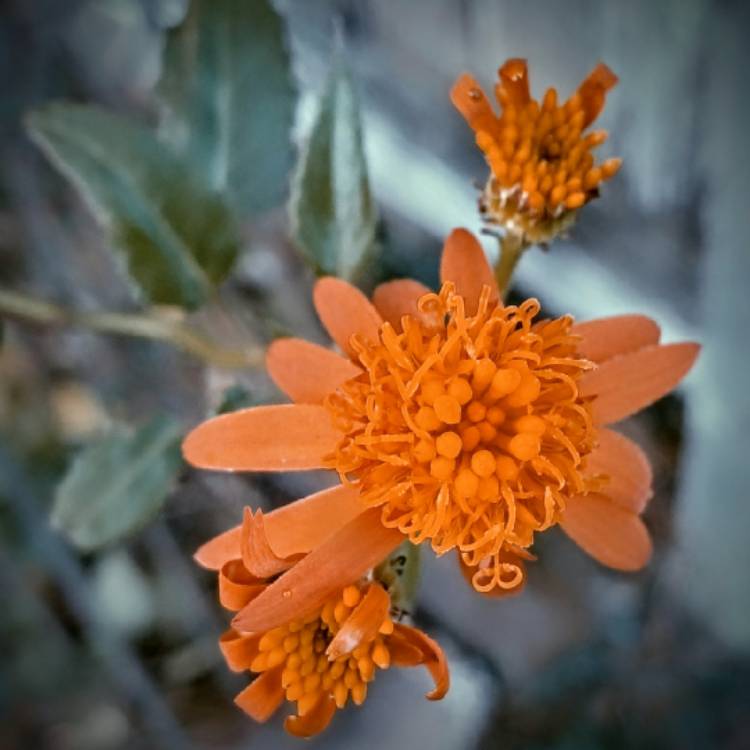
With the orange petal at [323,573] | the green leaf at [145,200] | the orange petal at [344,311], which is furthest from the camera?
the green leaf at [145,200]

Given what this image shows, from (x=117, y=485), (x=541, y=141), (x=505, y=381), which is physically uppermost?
(x=541, y=141)

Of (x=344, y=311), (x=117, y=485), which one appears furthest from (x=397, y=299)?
(x=117, y=485)

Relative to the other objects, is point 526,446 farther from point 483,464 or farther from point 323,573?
point 323,573

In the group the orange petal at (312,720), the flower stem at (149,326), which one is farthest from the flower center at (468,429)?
the flower stem at (149,326)

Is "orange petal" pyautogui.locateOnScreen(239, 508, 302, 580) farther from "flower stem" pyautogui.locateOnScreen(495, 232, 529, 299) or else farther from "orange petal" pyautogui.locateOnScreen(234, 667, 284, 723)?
"flower stem" pyautogui.locateOnScreen(495, 232, 529, 299)

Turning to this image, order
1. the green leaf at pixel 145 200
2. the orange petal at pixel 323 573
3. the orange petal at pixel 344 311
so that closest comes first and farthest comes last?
the orange petal at pixel 323 573 < the orange petal at pixel 344 311 < the green leaf at pixel 145 200

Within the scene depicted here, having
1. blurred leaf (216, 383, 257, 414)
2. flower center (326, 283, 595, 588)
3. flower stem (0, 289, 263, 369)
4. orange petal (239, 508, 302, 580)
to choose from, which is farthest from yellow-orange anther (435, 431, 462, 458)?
flower stem (0, 289, 263, 369)

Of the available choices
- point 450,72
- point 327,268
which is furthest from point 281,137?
point 450,72

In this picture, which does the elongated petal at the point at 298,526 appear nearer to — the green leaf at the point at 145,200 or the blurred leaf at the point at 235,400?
the blurred leaf at the point at 235,400
